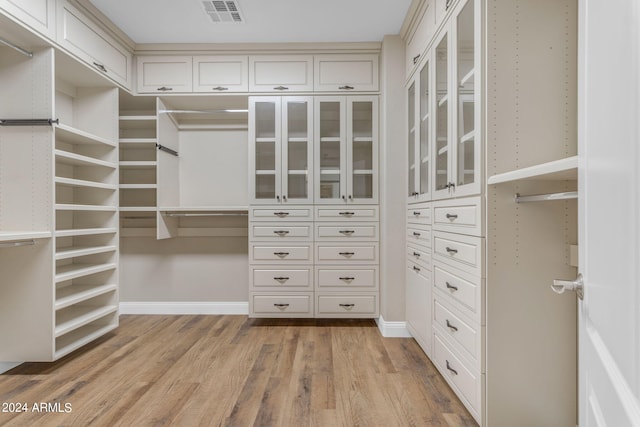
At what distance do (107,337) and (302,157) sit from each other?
2276 millimetres

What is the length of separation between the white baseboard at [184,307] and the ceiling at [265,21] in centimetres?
253

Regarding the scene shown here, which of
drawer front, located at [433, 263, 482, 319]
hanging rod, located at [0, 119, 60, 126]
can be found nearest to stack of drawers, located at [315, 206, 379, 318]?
drawer front, located at [433, 263, 482, 319]

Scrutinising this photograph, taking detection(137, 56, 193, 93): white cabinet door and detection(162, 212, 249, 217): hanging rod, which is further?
detection(162, 212, 249, 217): hanging rod

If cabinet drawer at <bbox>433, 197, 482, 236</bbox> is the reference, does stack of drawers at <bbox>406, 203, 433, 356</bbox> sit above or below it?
below

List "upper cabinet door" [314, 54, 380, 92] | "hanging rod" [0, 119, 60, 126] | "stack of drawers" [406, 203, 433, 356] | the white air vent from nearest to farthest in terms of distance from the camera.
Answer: "hanging rod" [0, 119, 60, 126], "stack of drawers" [406, 203, 433, 356], the white air vent, "upper cabinet door" [314, 54, 380, 92]

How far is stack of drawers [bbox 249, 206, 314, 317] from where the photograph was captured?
10.8ft

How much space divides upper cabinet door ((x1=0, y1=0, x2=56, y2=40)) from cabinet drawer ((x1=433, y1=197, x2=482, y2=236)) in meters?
2.71

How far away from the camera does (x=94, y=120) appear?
3.04 m

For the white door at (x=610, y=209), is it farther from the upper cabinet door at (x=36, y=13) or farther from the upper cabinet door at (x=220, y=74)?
the upper cabinet door at (x=220, y=74)

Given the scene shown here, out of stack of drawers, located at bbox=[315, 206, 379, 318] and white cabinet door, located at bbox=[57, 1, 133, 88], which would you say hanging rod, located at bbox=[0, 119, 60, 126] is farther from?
stack of drawers, located at bbox=[315, 206, 379, 318]

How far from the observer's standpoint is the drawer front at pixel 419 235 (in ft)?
8.04

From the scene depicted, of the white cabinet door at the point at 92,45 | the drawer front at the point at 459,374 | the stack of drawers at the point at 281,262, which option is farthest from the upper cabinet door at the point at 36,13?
the drawer front at the point at 459,374

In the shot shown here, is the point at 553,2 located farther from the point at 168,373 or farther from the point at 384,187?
the point at 168,373

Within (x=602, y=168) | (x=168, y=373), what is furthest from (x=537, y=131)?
(x=168, y=373)
